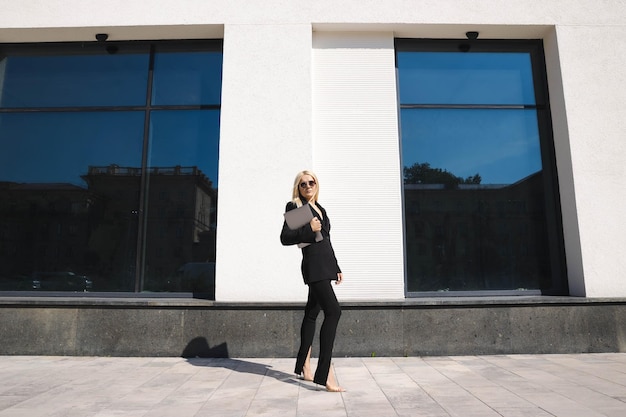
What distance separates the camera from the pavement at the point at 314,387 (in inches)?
127

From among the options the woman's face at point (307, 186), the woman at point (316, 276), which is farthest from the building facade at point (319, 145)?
the woman's face at point (307, 186)

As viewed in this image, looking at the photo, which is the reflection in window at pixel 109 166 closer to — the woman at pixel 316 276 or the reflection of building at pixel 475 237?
the woman at pixel 316 276

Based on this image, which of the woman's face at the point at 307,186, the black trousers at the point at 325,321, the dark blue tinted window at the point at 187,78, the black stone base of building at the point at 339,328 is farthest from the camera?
the dark blue tinted window at the point at 187,78

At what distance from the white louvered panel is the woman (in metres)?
1.71

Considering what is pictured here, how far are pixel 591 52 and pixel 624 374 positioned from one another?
179 inches

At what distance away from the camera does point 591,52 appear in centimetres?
613

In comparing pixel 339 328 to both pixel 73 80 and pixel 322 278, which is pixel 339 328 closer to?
pixel 322 278

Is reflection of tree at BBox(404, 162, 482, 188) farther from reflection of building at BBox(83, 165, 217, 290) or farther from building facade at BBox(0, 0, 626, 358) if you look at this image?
reflection of building at BBox(83, 165, 217, 290)

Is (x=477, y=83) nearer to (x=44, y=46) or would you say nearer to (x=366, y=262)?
(x=366, y=262)

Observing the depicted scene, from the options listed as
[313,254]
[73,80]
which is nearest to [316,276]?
[313,254]

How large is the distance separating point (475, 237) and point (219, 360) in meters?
4.00

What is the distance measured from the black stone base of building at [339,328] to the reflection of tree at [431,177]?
181cm

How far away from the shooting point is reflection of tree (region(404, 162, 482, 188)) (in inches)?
246

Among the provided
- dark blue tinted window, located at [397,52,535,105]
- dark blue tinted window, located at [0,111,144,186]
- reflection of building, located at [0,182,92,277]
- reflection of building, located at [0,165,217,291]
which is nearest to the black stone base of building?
reflection of building, located at [0,165,217,291]
